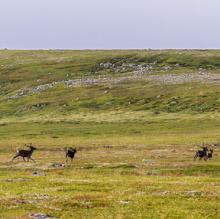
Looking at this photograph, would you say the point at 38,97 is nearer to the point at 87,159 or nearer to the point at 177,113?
the point at 177,113

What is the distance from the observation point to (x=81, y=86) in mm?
152375

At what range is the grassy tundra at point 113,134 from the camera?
2772cm

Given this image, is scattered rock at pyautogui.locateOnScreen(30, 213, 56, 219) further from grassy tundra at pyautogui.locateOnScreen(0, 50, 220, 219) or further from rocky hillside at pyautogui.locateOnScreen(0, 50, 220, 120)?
rocky hillside at pyautogui.locateOnScreen(0, 50, 220, 120)

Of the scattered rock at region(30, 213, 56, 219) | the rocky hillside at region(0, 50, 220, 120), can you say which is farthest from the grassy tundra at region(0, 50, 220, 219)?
the scattered rock at region(30, 213, 56, 219)

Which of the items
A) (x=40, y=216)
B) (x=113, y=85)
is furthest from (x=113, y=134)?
(x=40, y=216)

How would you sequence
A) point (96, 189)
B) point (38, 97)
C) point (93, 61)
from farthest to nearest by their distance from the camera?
point (93, 61), point (38, 97), point (96, 189)

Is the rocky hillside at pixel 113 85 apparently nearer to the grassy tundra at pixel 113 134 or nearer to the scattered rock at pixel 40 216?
the grassy tundra at pixel 113 134

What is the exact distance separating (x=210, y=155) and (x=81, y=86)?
10006cm

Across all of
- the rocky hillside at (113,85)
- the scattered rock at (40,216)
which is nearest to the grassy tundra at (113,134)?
the rocky hillside at (113,85)

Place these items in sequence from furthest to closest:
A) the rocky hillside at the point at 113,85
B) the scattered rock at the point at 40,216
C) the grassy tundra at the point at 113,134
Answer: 1. the rocky hillside at the point at 113,85
2. the grassy tundra at the point at 113,134
3. the scattered rock at the point at 40,216

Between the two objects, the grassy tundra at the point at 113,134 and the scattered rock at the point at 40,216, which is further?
the grassy tundra at the point at 113,134

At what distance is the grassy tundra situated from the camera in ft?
90.9

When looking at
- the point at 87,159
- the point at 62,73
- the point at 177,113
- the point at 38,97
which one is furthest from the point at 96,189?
the point at 62,73

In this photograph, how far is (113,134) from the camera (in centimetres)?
8925
